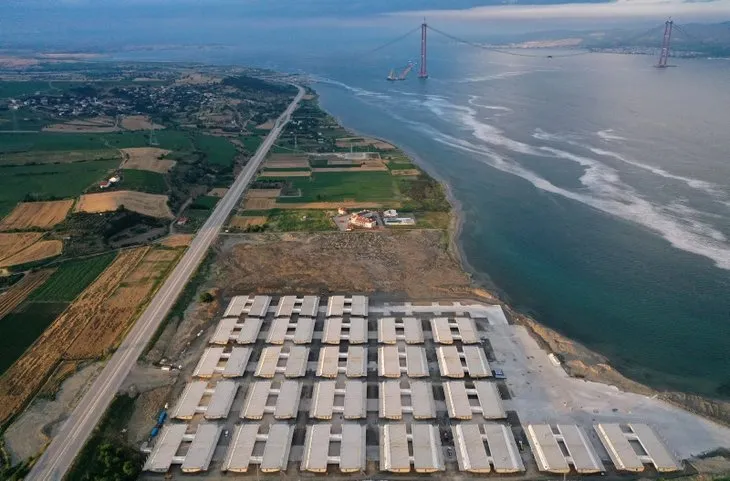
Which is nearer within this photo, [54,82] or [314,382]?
[314,382]

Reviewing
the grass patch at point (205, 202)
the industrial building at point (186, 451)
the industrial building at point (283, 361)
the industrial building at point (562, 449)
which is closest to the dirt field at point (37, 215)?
the grass patch at point (205, 202)

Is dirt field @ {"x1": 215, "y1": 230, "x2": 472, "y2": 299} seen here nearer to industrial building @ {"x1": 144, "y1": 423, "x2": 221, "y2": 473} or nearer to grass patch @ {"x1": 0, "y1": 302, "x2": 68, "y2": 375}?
grass patch @ {"x1": 0, "y1": 302, "x2": 68, "y2": 375}

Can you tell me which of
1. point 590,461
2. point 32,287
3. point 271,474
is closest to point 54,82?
point 32,287

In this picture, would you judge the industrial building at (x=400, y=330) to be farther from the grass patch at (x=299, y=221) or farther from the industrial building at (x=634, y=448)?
the grass patch at (x=299, y=221)

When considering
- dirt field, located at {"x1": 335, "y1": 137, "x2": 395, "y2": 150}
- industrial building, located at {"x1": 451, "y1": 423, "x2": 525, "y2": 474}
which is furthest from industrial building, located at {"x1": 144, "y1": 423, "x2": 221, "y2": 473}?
dirt field, located at {"x1": 335, "y1": 137, "x2": 395, "y2": 150}

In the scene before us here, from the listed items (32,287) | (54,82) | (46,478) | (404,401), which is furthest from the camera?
(54,82)

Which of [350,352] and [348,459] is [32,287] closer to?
[350,352]
